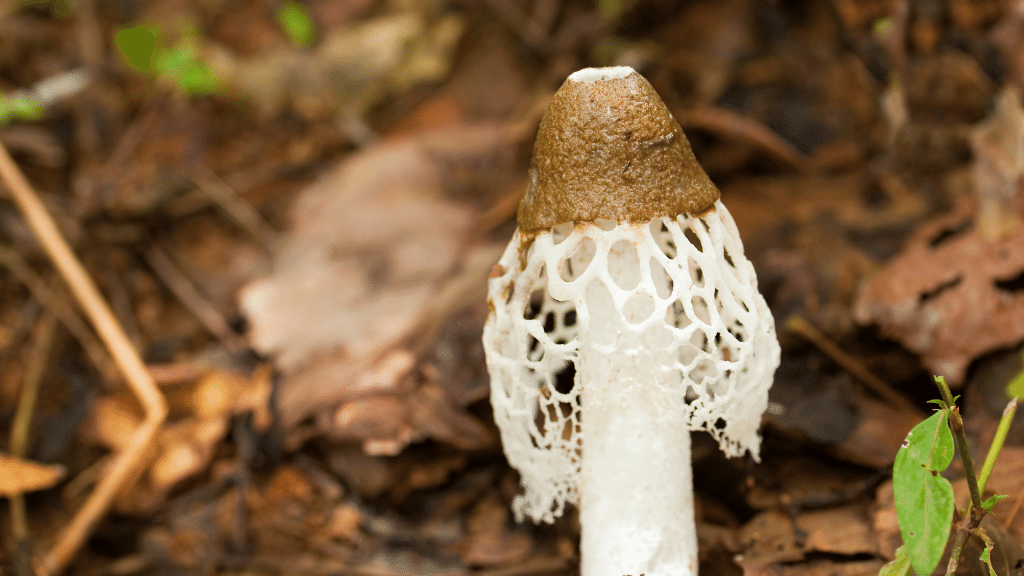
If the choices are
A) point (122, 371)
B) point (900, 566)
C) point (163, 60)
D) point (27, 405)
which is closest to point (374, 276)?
point (122, 371)

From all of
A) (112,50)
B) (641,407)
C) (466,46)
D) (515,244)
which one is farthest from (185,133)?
(641,407)

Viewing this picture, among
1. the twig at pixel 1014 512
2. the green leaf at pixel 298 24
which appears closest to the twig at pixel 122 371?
the green leaf at pixel 298 24

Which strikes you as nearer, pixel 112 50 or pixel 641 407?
pixel 641 407

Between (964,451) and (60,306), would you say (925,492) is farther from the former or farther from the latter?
(60,306)

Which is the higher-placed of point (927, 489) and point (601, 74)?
point (601, 74)

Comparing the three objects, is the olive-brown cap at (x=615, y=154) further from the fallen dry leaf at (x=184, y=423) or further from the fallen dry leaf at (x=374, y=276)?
the fallen dry leaf at (x=184, y=423)

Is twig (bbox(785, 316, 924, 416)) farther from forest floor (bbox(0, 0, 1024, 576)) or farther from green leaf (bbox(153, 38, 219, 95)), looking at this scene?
green leaf (bbox(153, 38, 219, 95))

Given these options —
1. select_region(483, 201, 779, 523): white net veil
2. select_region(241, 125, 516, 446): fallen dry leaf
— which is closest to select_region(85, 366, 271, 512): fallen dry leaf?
select_region(241, 125, 516, 446): fallen dry leaf

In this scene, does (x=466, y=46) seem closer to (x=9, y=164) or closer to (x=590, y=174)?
(x=9, y=164)
